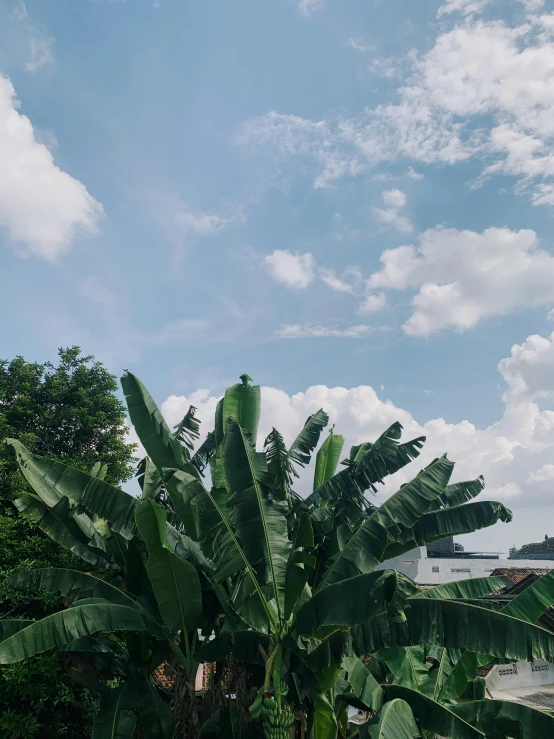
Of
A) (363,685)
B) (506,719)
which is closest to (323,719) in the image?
(363,685)

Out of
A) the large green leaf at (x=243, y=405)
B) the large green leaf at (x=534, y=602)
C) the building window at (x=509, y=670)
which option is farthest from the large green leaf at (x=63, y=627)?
the building window at (x=509, y=670)

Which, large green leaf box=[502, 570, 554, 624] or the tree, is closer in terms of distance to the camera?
large green leaf box=[502, 570, 554, 624]

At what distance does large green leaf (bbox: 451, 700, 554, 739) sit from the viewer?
670cm

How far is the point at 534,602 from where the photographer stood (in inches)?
296

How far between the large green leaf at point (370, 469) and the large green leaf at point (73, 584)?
336cm

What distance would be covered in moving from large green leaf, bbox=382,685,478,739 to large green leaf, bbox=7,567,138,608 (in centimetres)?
402

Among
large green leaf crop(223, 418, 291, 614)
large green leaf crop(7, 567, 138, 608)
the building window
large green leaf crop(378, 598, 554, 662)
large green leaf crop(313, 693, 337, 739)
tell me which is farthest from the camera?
the building window

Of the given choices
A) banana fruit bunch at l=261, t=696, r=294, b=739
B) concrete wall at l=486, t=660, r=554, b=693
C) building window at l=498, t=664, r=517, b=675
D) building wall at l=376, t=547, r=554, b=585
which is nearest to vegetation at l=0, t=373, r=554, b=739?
banana fruit bunch at l=261, t=696, r=294, b=739

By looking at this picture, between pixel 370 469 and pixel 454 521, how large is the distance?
148cm

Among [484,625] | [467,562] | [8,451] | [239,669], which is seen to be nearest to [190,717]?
[239,669]

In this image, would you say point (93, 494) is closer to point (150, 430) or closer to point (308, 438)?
point (150, 430)

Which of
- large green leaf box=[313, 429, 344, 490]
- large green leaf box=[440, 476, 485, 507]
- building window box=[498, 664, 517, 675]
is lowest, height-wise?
building window box=[498, 664, 517, 675]

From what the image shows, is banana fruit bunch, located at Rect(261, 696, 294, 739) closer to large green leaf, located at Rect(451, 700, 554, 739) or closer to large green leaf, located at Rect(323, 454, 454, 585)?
large green leaf, located at Rect(323, 454, 454, 585)

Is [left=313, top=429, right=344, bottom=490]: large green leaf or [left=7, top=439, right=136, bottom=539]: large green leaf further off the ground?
[left=313, top=429, right=344, bottom=490]: large green leaf
